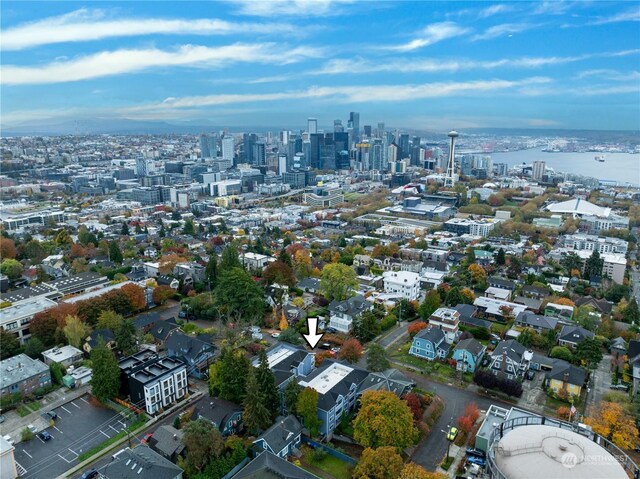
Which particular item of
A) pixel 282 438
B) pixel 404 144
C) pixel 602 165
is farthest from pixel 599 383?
pixel 602 165

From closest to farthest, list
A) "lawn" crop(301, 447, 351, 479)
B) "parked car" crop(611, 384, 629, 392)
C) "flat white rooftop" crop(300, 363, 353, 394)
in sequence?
"lawn" crop(301, 447, 351, 479) < "flat white rooftop" crop(300, 363, 353, 394) < "parked car" crop(611, 384, 629, 392)

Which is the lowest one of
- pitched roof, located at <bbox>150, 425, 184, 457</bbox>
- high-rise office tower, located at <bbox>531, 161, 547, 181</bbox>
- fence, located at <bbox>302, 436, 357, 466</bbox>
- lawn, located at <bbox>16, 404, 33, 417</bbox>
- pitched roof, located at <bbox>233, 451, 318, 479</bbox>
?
lawn, located at <bbox>16, 404, 33, 417</bbox>

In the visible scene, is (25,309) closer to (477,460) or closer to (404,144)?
(477,460)

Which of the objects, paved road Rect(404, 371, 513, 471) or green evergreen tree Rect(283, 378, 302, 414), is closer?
paved road Rect(404, 371, 513, 471)

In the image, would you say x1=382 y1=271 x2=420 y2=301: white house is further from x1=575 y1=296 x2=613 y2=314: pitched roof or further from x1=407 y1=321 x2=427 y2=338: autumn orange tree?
x1=575 y1=296 x2=613 y2=314: pitched roof

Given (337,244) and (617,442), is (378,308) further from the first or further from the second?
(337,244)

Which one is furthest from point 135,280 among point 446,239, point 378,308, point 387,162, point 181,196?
point 387,162

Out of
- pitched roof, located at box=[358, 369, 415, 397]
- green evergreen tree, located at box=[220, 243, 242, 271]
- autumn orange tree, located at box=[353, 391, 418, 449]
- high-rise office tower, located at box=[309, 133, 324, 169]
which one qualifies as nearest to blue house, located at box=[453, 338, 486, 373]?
pitched roof, located at box=[358, 369, 415, 397]
